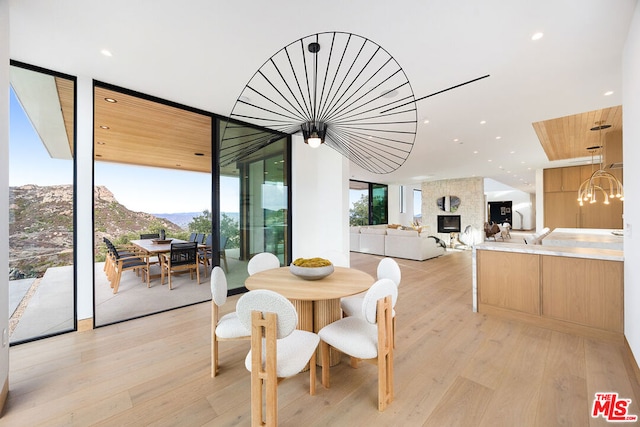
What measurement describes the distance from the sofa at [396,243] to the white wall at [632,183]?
4.22 m

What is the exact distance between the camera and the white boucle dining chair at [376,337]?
5.20 ft

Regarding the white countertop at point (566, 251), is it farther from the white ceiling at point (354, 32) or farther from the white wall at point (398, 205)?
the white wall at point (398, 205)

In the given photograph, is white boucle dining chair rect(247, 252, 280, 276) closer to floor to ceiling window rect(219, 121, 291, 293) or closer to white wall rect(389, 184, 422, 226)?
floor to ceiling window rect(219, 121, 291, 293)

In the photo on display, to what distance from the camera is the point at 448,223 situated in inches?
414

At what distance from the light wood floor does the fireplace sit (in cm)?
810

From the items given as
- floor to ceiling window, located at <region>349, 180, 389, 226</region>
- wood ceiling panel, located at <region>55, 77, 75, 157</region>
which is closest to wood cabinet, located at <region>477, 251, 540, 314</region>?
wood ceiling panel, located at <region>55, 77, 75, 157</region>

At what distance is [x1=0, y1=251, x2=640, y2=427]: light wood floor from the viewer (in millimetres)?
1579

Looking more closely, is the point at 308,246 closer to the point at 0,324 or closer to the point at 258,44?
the point at 258,44

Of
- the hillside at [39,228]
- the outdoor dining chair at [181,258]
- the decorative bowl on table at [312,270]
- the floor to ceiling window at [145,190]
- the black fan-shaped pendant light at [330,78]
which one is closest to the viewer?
the black fan-shaped pendant light at [330,78]

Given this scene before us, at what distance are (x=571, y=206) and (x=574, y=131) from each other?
13.4 feet

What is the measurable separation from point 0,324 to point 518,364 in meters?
3.85

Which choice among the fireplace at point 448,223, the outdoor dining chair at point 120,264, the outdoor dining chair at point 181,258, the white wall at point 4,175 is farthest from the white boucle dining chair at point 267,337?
the fireplace at point 448,223

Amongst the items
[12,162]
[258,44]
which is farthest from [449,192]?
[12,162]

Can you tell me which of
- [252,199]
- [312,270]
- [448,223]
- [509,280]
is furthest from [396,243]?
[312,270]
